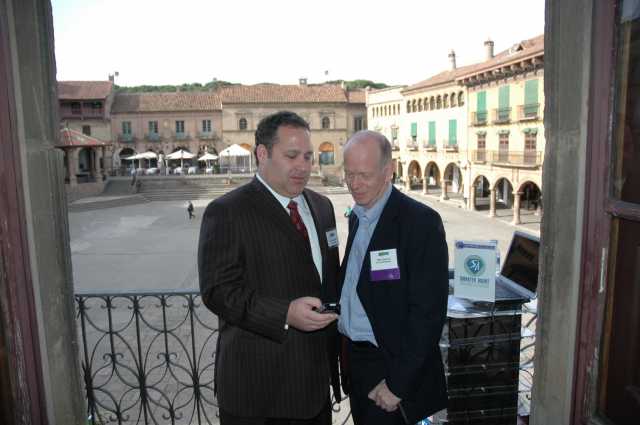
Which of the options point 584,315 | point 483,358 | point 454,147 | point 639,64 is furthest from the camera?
point 454,147

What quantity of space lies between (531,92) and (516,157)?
3.70m

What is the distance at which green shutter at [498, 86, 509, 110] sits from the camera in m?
28.9

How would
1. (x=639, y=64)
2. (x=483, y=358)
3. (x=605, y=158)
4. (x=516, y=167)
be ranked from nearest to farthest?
(x=639, y=64) < (x=605, y=158) < (x=483, y=358) < (x=516, y=167)

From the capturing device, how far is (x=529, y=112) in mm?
26750

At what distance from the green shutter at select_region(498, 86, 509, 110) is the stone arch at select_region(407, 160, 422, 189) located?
13.8 m

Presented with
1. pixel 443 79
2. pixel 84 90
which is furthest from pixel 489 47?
pixel 84 90

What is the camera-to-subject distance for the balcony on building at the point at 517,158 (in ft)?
85.1

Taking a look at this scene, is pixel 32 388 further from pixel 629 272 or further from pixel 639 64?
pixel 639 64

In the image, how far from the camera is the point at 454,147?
35469 mm

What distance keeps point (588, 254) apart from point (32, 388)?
7.90 feet

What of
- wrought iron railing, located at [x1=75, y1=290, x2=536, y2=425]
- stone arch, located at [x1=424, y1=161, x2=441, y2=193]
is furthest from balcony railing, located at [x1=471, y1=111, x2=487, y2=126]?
wrought iron railing, located at [x1=75, y1=290, x2=536, y2=425]

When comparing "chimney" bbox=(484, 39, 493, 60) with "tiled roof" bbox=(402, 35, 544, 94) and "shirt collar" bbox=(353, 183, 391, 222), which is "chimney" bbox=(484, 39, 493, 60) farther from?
"shirt collar" bbox=(353, 183, 391, 222)

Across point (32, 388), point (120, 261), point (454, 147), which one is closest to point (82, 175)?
point (120, 261)

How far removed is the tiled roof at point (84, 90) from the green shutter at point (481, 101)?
36164mm
